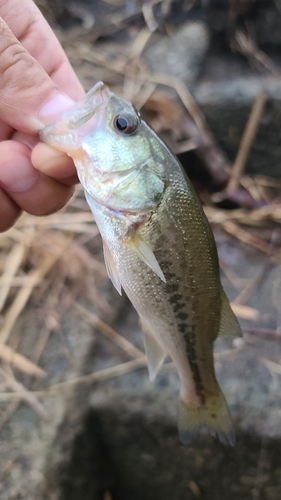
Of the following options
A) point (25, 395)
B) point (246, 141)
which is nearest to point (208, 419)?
point (25, 395)

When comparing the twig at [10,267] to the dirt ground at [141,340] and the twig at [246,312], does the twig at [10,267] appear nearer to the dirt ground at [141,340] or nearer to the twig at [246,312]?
the dirt ground at [141,340]

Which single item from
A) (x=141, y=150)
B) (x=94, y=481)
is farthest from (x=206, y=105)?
(x=94, y=481)

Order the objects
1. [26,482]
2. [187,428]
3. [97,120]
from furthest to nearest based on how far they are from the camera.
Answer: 1. [26,482]
2. [187,428]
3. [97,120]

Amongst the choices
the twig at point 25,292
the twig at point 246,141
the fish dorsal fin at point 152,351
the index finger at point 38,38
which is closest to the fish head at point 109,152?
the fish dorsal fin at point 152,351

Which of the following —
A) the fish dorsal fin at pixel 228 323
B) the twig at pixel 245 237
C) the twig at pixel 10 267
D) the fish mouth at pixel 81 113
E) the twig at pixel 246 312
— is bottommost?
the twig at pixel 245 237

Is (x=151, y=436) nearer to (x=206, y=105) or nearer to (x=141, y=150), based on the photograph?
(x=141, y=150)

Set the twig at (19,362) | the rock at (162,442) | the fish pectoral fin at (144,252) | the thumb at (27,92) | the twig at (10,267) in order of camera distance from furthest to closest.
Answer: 1. the twig at (10,267)
2. the twig at (19,362)
3. the rock at (162,442)
4. the thumb at (27,92)
5. the fish pectoral fin at (144,252)

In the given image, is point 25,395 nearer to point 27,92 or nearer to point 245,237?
point 27,92
